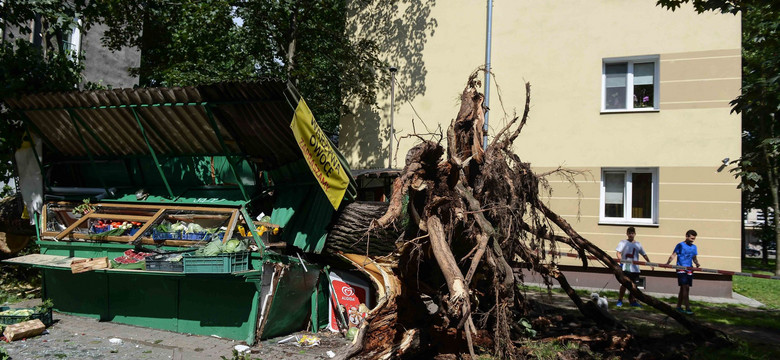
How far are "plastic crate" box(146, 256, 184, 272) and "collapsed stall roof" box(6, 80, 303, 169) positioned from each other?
1980mm

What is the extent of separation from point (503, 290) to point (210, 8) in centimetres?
1059

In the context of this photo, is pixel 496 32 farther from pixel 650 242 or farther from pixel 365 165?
pixel 650 242

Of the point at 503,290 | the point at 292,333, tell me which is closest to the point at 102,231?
the point at 292,333

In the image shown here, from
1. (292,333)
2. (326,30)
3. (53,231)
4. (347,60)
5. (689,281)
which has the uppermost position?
(326,30)

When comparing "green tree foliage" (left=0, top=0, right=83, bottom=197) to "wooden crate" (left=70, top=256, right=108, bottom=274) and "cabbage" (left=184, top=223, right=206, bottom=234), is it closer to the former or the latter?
"wooden crate" (left=70, top=256, right=108, bottom=274)

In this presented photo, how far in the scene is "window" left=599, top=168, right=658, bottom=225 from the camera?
11586 mm

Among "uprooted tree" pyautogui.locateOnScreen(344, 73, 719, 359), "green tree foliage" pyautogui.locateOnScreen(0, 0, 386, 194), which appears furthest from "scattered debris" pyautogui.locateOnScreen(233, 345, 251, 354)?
"green tree foliage" pyautogui.locateOnScreen(0, 0, 386, 194)

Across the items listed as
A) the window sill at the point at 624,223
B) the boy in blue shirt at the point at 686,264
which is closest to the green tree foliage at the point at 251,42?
the window sill at the point at 624,223

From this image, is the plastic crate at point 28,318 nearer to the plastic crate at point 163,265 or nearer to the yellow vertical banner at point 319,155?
the plastic crate at point 163,265

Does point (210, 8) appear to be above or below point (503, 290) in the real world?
above

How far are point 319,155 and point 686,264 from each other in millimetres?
6854

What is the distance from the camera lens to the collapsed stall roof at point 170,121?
7492mm

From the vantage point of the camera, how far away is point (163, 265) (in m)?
6.91

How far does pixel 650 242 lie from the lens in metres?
11.3
